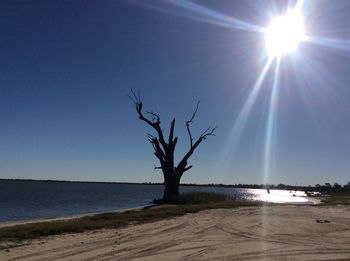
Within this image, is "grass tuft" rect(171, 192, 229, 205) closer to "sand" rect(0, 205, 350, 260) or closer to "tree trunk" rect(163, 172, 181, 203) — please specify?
"tree trunk" rect(163, 172, 181, 203)

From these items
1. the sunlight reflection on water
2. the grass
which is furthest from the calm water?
the grass

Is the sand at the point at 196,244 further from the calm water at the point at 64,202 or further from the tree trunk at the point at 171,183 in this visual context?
the tree trunk at the point at 171,183

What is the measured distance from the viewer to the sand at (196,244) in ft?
37.2

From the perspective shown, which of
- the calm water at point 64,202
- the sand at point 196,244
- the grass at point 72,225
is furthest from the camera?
the calm water at point 64,202

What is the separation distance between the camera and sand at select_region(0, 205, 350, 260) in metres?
11.4

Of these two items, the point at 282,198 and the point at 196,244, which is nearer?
the point at 196,244

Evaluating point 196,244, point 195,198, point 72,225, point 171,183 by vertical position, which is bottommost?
point 196,244

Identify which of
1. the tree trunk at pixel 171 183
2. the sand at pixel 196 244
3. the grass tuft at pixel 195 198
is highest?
the tree trunk at pixel 171 183

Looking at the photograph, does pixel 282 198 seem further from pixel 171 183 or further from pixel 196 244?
pixel 196 244

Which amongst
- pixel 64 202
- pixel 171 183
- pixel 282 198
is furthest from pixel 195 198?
pixel 282 198

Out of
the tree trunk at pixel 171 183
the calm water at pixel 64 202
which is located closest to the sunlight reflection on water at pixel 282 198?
the calm water at pixel 64 202

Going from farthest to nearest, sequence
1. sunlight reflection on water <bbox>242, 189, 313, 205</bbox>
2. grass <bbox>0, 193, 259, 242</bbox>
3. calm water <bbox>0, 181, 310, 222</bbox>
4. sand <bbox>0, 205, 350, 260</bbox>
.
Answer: sunlight reflection on water <bbox>242, 189, 313, 205</bbox> → calm water <bbox>0, 181, 310, 222</bbox> → grass <bbox>0, 193, 259, 242</bbox> → sand <bbox>0, 205, 350, 260</bbox>

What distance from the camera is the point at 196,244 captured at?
1307 centimetres

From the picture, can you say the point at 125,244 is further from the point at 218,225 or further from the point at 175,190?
the point at 175,190
